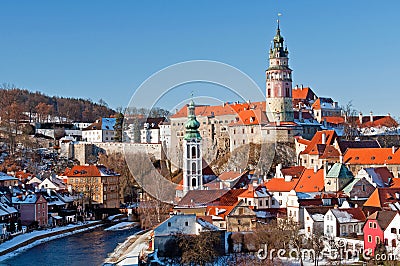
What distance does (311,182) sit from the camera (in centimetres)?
3619

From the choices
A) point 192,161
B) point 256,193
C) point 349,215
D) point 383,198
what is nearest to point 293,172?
point 192,161

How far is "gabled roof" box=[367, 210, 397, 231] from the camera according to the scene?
2553 centimetres

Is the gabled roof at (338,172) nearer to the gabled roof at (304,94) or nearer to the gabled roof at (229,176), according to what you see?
the gabled roof at (229,176)

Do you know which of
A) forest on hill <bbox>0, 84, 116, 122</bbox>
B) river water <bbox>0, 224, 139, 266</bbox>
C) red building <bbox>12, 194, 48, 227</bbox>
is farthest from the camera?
forest on hill <bbox>0, 84, 116, 122</bbox>

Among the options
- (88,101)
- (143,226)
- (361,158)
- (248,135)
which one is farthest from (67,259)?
(88,101)

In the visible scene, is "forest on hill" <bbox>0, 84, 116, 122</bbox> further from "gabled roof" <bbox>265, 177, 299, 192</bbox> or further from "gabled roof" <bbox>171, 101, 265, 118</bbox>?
"gabled roof" <bbox>265, 177, 299, 192</bbox>

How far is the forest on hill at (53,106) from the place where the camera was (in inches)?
3370

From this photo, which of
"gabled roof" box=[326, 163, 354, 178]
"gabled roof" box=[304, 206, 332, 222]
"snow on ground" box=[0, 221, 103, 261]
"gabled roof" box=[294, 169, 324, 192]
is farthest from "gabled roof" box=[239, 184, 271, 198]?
"snow on ground" box=[0, 221, 103, 261]

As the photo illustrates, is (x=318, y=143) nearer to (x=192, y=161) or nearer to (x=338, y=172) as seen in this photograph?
(x=338, y=172)

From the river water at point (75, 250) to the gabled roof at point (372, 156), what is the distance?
14795 mm

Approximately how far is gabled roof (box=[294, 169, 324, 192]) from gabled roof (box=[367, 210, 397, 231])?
30.2ft

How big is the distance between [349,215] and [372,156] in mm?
14543

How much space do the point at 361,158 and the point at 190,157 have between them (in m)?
11.7

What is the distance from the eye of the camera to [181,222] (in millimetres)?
27438
